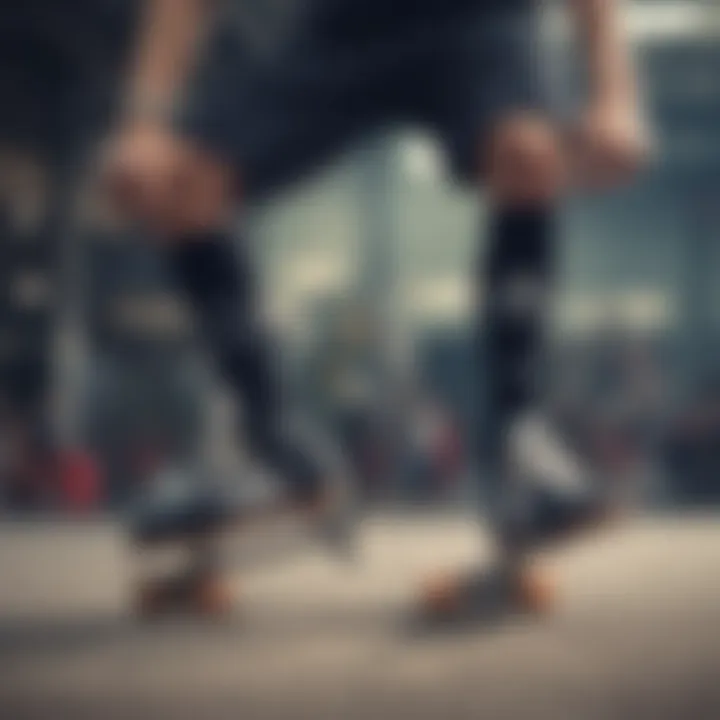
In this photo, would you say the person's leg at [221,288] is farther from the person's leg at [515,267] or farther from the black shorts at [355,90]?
the person's leg at [515,267]

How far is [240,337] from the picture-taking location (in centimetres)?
111

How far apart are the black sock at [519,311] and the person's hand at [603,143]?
4 centimetres

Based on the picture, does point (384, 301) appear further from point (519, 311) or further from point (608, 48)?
point (608, 48)

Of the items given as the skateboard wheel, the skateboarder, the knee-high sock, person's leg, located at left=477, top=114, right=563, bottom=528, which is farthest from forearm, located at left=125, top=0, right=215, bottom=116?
the skateboard wheel

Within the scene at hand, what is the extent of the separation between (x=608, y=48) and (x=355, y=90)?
0.19 metres

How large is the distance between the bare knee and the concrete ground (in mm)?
249

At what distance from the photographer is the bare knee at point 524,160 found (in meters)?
1.08

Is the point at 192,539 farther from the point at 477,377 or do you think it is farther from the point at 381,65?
the point at 381,65

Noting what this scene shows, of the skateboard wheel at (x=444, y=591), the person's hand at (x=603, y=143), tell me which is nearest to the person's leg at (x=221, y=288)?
the skateboard wheel at (x=444, y=591)

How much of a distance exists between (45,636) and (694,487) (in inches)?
19.5

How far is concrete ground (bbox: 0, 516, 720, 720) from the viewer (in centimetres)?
108

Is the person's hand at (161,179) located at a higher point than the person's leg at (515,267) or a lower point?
higher

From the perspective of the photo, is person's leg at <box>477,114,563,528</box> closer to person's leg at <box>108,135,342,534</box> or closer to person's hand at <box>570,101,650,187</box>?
person's hand at <box>570,101,650,187</box>

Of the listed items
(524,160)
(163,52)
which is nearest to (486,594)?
(524,160)
